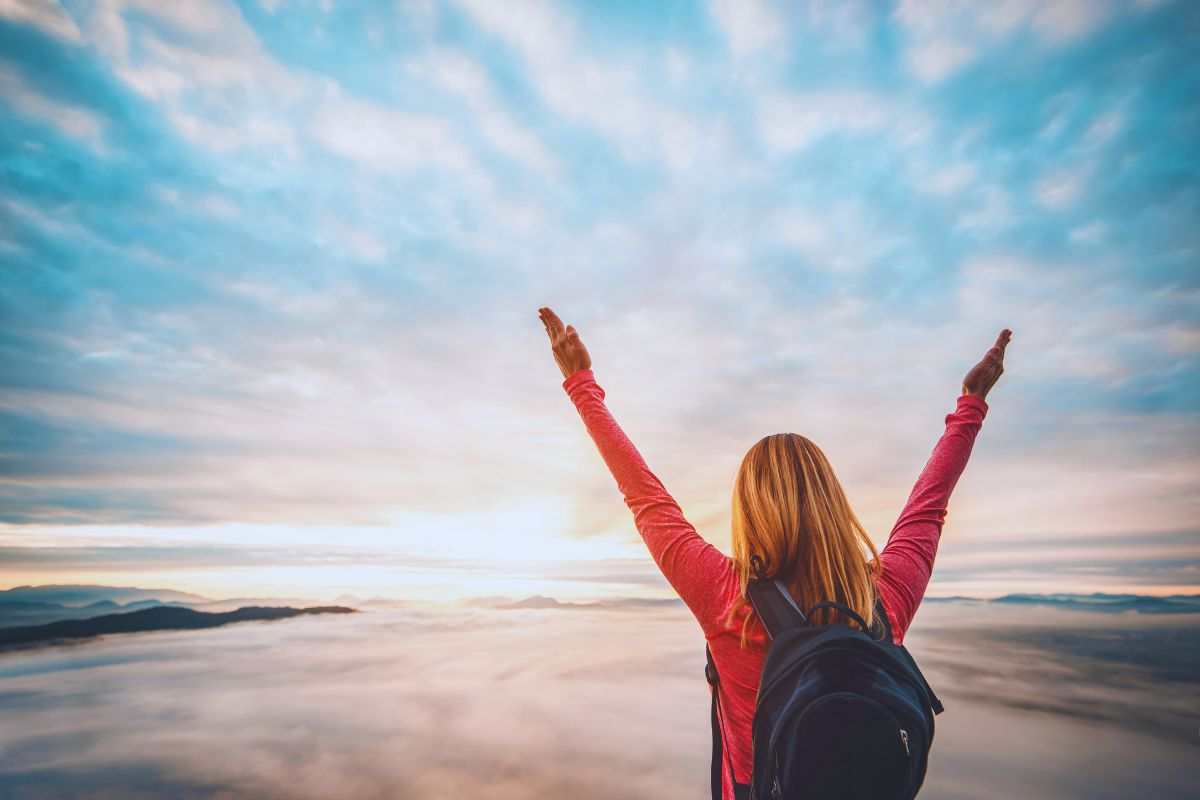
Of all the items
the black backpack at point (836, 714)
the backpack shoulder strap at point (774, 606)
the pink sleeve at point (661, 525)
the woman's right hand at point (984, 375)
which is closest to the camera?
the black backpack at point (836, 714)

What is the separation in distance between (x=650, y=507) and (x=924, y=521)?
1.25m

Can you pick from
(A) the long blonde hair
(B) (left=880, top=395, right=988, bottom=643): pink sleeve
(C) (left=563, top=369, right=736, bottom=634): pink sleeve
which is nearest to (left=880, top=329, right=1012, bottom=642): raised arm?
(B) (left=880, top=395, right=988, bottom=643): pink sleeve

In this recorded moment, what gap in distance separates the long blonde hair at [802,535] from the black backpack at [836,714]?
0.42 feet

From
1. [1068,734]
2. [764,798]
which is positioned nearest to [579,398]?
[764,798]

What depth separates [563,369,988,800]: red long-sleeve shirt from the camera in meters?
1.94

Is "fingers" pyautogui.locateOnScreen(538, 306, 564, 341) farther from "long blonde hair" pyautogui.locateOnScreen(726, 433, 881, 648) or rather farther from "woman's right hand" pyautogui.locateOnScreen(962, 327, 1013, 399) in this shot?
"woman's right hand" pyautogui.locateOnScreen(962, 327, 1013, 399)

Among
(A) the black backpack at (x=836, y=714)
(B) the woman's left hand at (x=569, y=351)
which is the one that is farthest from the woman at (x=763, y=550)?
(B) the woman's left hand at (x=569, y=351)

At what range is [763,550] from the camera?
6.31 feet

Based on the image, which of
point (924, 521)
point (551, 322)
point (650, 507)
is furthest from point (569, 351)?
point (924, 521)

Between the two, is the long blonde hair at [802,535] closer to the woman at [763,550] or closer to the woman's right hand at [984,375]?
the woman at [763,550]

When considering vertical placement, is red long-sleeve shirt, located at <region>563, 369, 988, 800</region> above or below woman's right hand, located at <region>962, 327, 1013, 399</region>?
below

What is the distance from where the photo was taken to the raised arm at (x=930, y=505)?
2205 millimetres

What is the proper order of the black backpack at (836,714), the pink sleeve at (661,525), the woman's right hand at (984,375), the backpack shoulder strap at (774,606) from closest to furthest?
the black backpack at (836,714) → the backpack shoulder strap at (774,606) → the pink sleeve at (661,525) → the woman's right hand at (984,375)

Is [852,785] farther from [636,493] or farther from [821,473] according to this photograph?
[636,493]
